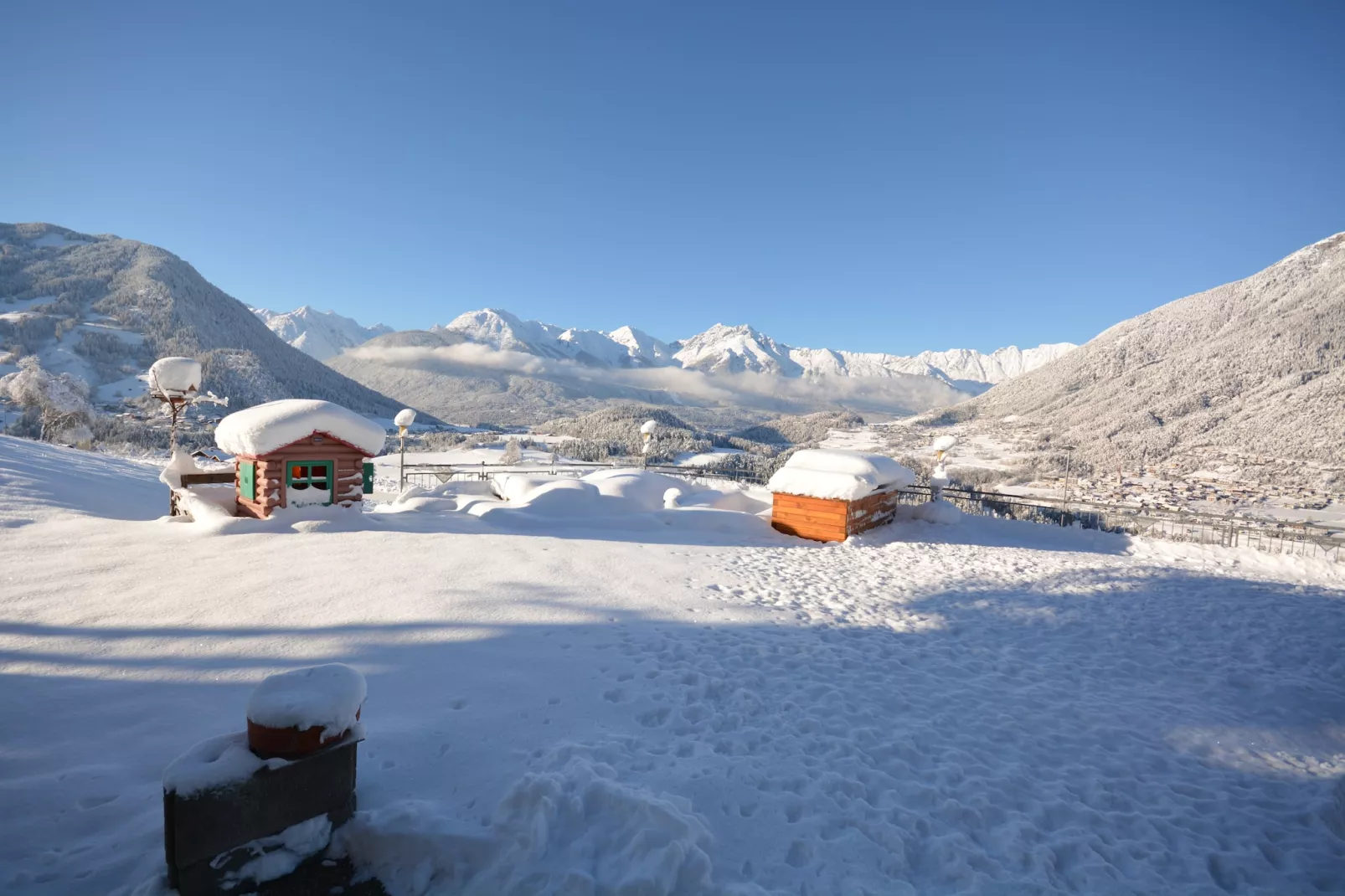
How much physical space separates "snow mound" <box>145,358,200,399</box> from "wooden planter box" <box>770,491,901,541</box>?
1191cm

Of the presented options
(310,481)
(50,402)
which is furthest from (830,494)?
(50,402)

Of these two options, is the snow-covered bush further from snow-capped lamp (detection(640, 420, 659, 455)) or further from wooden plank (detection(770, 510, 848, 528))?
wooden plank (detection(770, 510, 848, 528))

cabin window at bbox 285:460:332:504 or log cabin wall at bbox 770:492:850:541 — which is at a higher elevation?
cabin window at bbox 285:460:332:504

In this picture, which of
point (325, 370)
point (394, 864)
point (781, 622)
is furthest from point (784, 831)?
point (325, 370)

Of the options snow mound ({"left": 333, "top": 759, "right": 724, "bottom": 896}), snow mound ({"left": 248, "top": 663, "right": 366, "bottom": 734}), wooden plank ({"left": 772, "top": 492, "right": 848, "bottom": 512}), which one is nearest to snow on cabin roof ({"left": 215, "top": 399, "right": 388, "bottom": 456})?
snow mound ({"left": 248, "top": 663, "right": 366, "bottom": 734})

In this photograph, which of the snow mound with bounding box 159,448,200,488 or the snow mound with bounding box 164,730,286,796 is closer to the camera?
the snow mound with bounding box 164,730,286,796

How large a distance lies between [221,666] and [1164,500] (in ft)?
88.8

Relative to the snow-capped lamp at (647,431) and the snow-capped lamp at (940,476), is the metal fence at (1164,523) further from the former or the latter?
the snow-capped lamp at (647,431)

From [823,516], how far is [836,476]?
3.13ft

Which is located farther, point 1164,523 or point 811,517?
point 1164,523

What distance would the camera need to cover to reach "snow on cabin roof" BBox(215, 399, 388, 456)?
8938 mm

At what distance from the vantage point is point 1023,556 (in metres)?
11.1

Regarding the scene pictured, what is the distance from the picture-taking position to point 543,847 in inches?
107

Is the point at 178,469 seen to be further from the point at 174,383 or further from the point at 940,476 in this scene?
the point at 940,476
